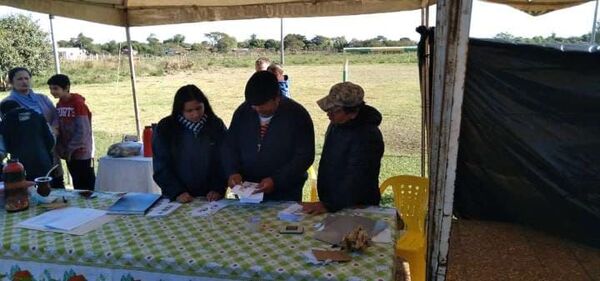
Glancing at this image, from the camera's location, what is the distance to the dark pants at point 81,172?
4062 mm

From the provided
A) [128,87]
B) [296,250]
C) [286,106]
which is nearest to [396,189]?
[286,106]

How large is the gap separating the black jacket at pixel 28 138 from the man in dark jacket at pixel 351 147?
250 centimetres

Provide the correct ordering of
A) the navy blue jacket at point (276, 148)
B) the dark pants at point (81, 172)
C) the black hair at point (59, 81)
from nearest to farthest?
1. the navy blue jacket at point (276, 148)
2. the black hair at point (59, 81)
3. the dark pants at point (81, 172)

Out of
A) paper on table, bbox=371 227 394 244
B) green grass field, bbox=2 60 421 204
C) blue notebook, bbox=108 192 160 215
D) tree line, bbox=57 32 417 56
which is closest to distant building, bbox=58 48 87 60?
tree line, bbox=57 32 417 56

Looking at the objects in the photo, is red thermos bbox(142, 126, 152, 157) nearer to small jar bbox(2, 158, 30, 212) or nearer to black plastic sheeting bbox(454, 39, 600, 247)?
small jar bbox(2, 158, 30, 212)

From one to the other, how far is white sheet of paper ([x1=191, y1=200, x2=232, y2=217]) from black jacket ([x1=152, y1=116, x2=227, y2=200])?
196 millimetres

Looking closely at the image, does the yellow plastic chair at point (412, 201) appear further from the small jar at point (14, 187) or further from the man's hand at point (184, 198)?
the small jar at point (14, 187)

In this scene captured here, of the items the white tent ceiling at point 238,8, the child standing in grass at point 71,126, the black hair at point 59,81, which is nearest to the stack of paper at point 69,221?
the child standing in grass at point 71,126

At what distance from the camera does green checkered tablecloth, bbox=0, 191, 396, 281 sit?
5.07ft

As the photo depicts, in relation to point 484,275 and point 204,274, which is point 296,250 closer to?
point 204,274

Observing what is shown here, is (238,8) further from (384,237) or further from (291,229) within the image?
(384,237)

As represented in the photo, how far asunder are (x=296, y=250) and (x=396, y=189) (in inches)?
60.9

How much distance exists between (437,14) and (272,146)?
113cm

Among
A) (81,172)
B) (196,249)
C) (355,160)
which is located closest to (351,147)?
(355,160)
